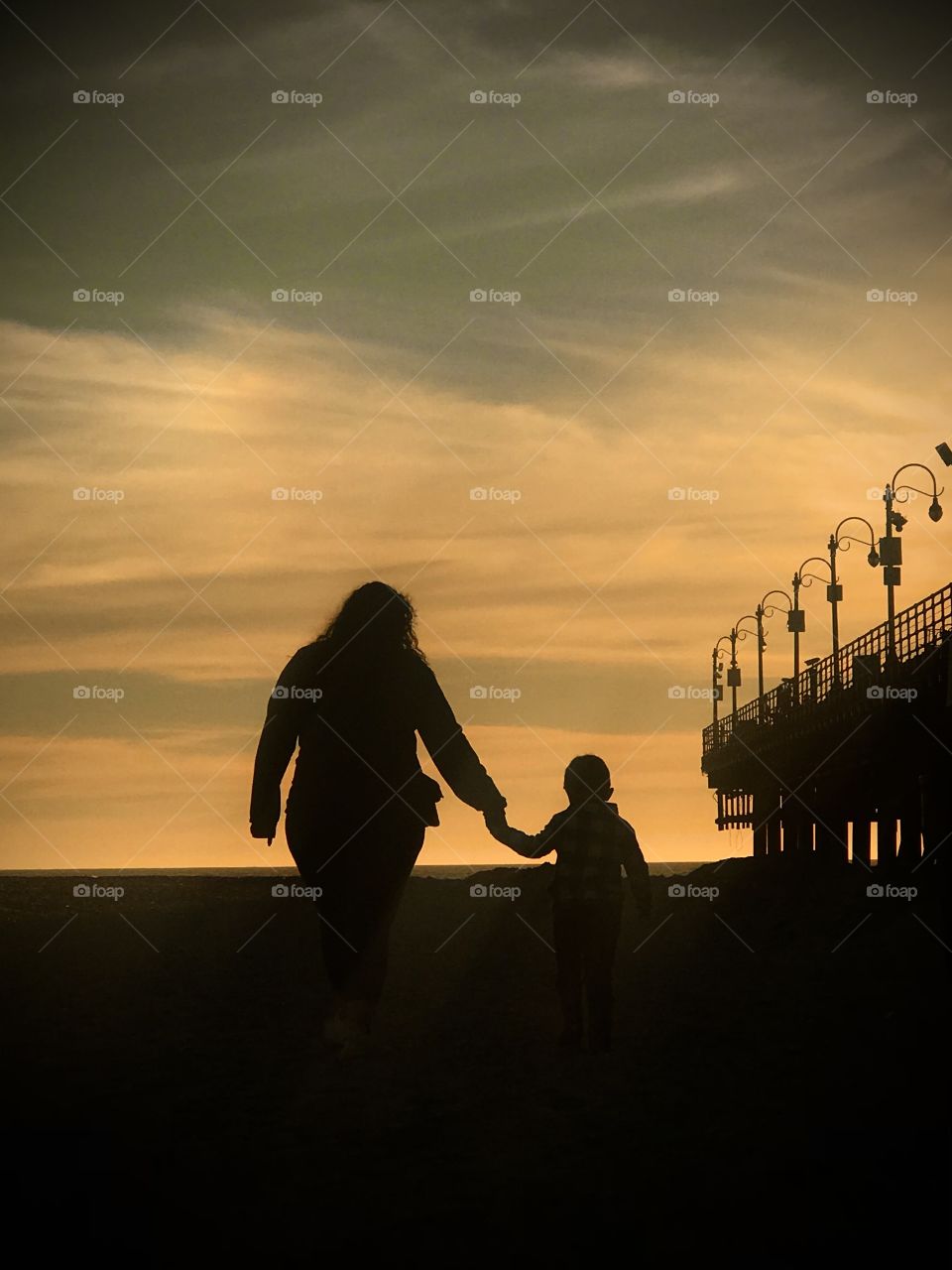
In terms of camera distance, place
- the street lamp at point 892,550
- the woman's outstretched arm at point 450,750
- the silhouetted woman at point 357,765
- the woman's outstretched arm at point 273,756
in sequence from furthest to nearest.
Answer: the street lamp at point 892,550
the woman's outstretched arm at point 450,750
the woman's outstretched arm at point 273,756
the silhouetted woman at point 357,765

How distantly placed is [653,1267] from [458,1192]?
0.93 metres

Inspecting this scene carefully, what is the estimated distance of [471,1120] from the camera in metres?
6.26

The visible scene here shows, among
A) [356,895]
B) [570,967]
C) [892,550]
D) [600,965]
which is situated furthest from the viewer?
[892,550]

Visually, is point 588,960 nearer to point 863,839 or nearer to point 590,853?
point 590,853

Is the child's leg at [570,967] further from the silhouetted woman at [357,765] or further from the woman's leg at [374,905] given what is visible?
the woman's leg at [374,905]

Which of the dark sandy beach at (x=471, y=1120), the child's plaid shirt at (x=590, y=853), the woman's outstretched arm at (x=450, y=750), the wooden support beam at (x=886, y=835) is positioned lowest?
the dark sandy beach at (x=471, y=1120)

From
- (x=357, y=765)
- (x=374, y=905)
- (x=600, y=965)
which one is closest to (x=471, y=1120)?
(x=374, y=905)

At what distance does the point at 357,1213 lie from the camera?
15.6ft

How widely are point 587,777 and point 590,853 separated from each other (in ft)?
1.25

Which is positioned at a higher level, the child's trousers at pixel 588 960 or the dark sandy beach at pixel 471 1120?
the child's trousers at pixel 588 960

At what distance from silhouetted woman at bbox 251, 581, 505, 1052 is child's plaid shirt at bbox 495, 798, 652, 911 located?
1.20m

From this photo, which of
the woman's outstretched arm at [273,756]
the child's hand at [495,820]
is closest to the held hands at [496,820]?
the child's hand at [495,820]

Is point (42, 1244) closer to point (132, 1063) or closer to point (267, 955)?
point (132, 1063)

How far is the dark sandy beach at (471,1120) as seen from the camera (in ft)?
15.0
